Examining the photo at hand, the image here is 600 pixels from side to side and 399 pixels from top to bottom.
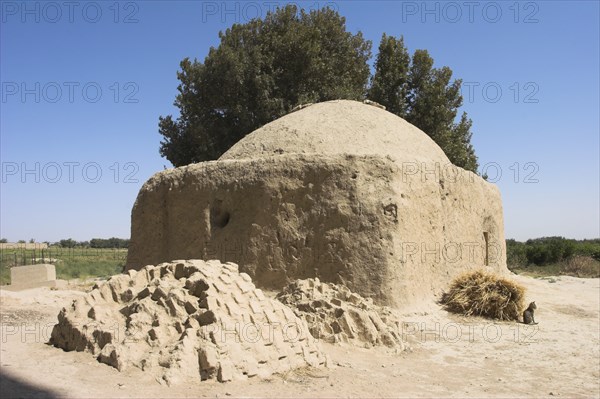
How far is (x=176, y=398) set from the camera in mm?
3930

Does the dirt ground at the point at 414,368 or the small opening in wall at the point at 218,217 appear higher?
the small opening in wall at the point at 218,217

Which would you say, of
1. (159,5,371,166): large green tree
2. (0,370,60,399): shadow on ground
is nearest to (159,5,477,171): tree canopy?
(159,5,371,166): large green tree

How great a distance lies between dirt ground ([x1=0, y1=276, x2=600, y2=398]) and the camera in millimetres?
4141

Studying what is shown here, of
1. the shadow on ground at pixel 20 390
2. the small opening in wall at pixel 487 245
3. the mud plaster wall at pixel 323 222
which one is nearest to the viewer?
the shadow on ground at pixel 20 390

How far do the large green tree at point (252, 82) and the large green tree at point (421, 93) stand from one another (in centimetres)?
101

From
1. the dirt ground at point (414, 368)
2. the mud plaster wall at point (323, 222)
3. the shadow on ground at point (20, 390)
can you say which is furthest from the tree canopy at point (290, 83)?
the shadow on ground at point (20, 390)

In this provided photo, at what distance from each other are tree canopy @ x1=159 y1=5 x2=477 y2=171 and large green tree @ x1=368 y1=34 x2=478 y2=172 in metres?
0.03

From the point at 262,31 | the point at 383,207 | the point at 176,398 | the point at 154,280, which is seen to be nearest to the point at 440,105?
the point at 262,31

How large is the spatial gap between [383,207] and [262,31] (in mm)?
12103

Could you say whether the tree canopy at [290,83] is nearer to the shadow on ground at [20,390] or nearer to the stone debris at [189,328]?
the stone debris at [189,328]

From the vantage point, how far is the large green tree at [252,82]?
16531 mm

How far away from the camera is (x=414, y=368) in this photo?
5.40m

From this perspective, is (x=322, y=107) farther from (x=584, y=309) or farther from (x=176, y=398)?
(x=176, y=398)

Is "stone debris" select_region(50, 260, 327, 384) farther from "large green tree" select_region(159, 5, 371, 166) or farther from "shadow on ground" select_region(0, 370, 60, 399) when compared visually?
"large green tree" select_region(159, 5, 371, 166)
